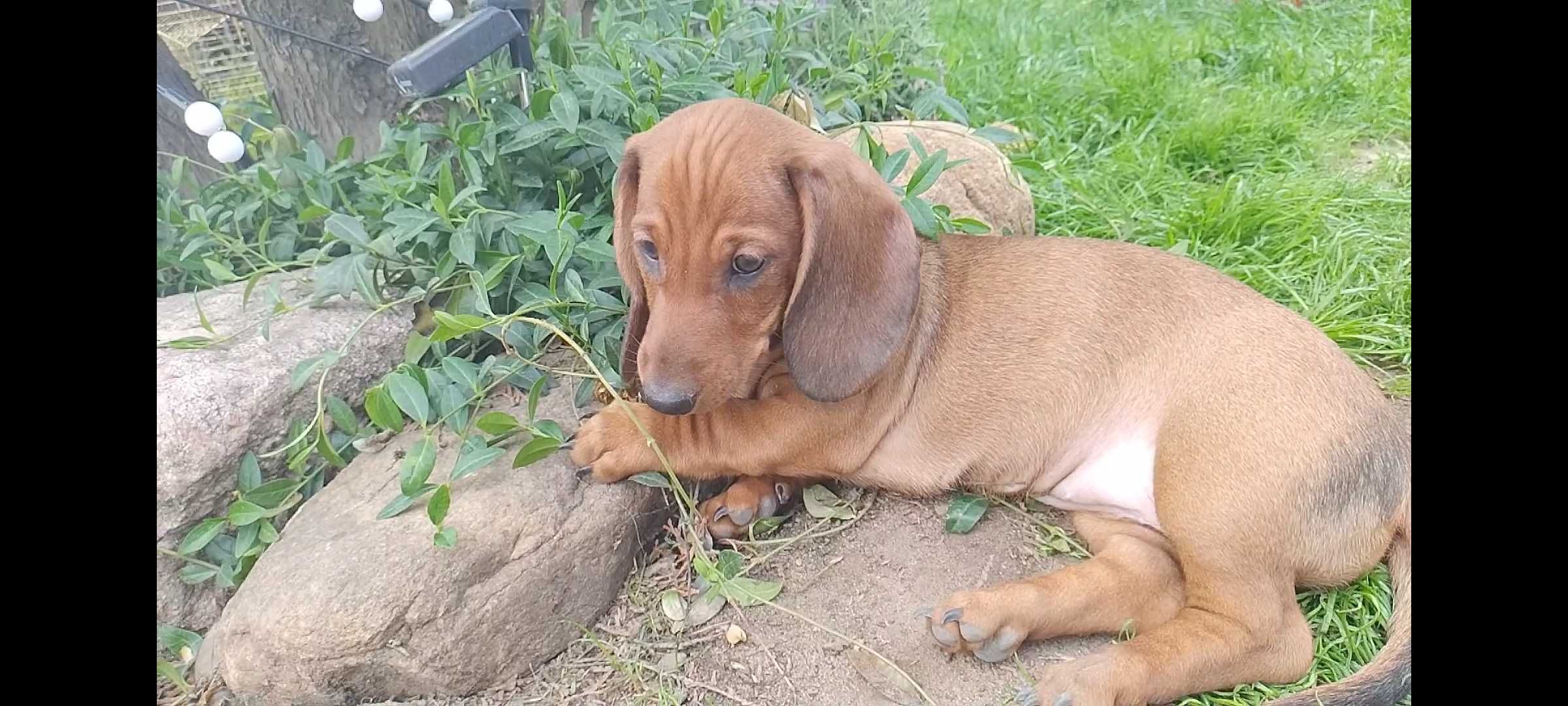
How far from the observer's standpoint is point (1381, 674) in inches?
104

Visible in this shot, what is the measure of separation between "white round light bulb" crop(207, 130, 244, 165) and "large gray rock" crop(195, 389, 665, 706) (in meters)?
1.40

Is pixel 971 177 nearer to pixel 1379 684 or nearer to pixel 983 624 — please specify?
pixel 983 624

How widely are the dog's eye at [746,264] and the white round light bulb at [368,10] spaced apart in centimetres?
204

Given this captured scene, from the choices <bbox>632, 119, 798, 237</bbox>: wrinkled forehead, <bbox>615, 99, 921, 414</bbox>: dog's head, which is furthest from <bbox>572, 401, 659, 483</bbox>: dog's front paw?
<bbox>632, 119, 798, 237</bbox>: wrinkled forehead

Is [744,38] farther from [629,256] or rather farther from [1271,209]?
[1271,209]

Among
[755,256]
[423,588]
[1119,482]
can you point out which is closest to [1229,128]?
[1119,482]

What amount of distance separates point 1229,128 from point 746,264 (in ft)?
14.6

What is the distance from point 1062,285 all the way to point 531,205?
192 cm

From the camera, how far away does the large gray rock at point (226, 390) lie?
9.86 feet

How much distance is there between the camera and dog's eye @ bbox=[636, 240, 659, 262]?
8.81 ft

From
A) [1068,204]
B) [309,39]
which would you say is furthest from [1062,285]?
[309,39]

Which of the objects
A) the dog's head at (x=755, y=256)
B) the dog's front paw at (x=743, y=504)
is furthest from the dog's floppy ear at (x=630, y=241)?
the dog's front paw at (x=743, y=504)
